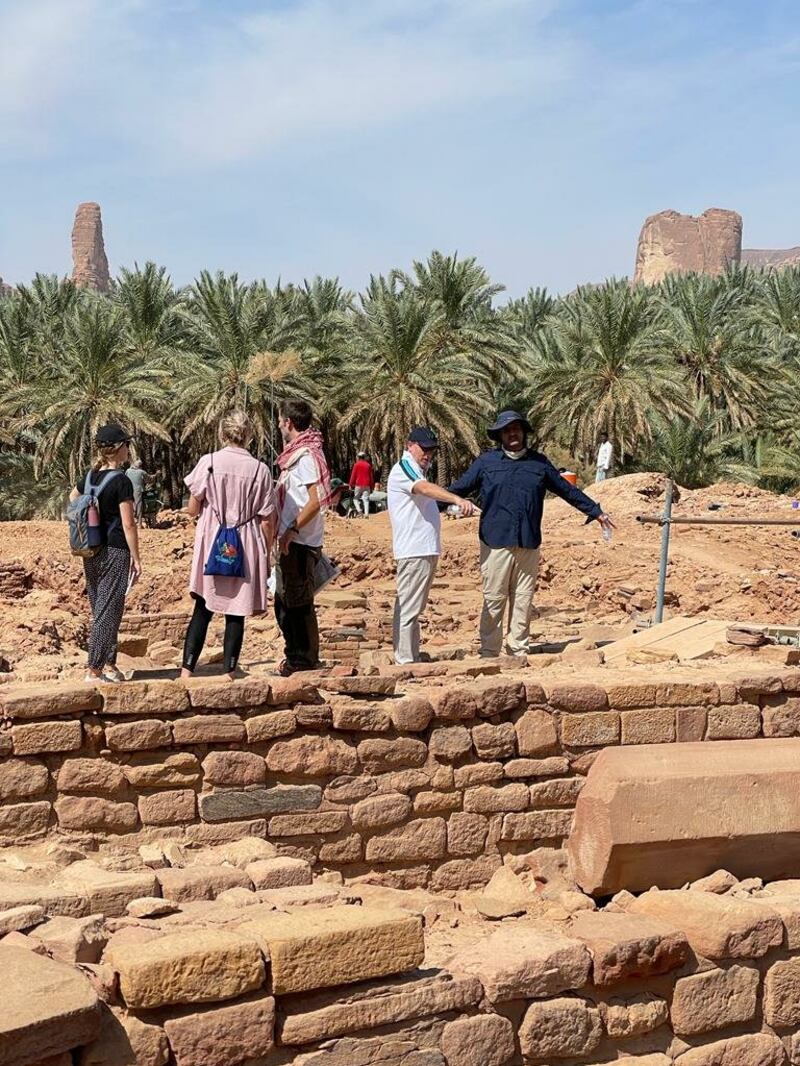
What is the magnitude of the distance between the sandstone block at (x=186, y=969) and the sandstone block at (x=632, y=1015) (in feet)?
4.77

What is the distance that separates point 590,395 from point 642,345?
1.57 metres

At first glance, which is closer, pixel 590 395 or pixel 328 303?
pixel 590 395

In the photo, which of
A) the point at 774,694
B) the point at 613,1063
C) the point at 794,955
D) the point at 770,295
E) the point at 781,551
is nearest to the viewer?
the point at 613,1063

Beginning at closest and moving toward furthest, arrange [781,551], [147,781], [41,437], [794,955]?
1. [794,955]
2. [147,781]
3. [781,551]
4. [41,437]

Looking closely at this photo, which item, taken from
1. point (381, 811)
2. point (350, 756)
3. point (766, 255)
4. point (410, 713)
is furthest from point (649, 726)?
point (766, 255)

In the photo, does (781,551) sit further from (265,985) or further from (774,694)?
(265,985)

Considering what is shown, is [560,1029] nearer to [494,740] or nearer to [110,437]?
[494,740]

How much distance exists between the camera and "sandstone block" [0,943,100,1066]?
317cm

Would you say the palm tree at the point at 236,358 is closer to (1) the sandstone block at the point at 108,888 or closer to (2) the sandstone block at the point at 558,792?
(2) the sandstone block at the point at 558,792

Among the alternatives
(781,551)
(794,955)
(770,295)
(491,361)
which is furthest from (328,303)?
(794,955)

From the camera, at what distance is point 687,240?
91250 mm

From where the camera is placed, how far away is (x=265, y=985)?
3736 mm

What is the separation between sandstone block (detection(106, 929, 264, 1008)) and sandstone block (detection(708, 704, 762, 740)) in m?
3.86

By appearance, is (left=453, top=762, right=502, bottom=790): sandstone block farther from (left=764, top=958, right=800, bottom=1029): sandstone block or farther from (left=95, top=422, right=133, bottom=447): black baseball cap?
(left=95, top=422, right=133, bottom=447): black baseball cap
